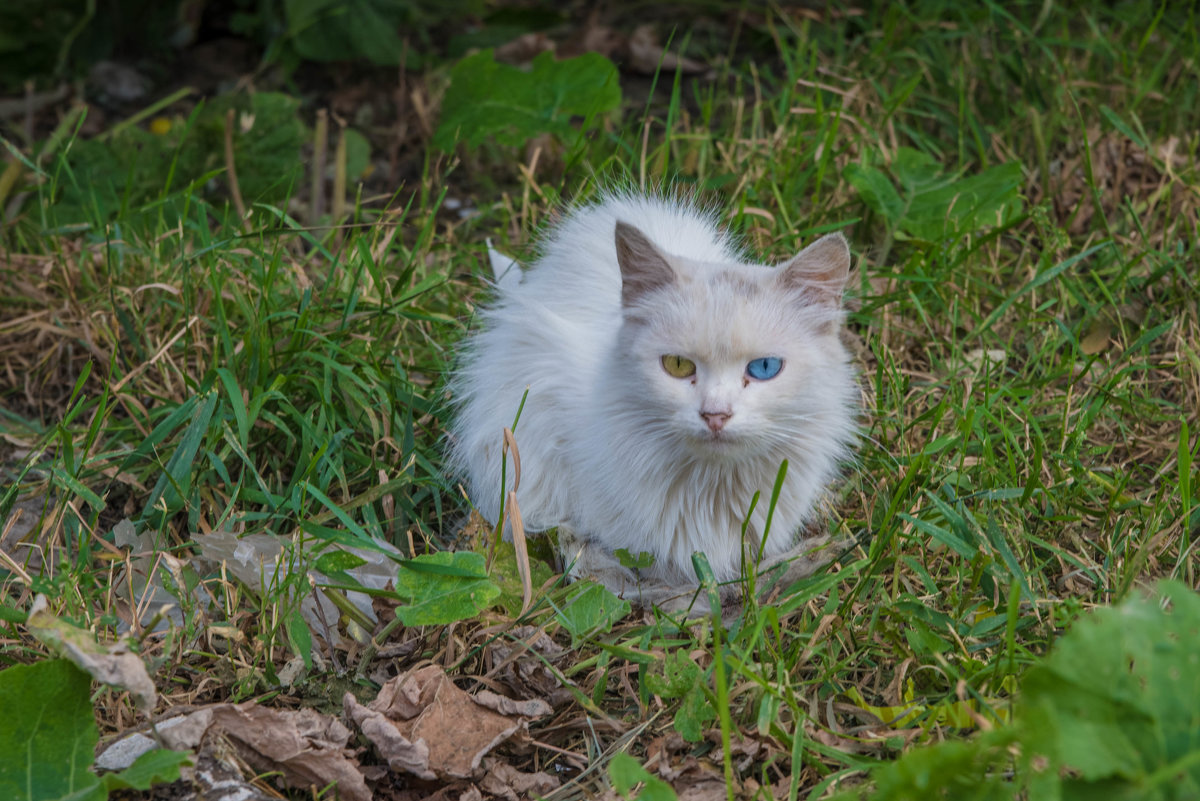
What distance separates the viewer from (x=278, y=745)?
208 centimetres

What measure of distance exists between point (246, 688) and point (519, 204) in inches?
91.6

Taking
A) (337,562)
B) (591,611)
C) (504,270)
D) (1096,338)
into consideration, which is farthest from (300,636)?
(1096,338)

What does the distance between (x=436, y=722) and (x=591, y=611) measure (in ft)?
1.41

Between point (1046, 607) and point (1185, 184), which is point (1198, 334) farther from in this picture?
point (1046, 607)

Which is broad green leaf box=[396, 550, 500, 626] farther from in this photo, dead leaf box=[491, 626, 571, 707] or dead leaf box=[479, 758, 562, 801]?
dead leaf box=[479, 758, 562, 801]

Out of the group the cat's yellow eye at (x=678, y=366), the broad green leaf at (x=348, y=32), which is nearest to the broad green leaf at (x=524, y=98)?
the broad green leaf at (x=348, y=32)

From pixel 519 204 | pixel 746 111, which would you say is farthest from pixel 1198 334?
pixel 519 204

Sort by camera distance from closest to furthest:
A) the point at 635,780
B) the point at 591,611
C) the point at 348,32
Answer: the point at 635,780, the point at 591,611, the point at 348,32

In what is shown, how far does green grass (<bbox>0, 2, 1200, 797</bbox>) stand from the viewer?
231 centimetres

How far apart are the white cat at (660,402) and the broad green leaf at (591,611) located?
0.69 feet

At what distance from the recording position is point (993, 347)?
3375mm

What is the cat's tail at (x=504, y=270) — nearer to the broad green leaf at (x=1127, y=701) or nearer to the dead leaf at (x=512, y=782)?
the dead leaf at (x=512, y=782)

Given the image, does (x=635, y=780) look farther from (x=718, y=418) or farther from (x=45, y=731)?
(x=45, y=731)

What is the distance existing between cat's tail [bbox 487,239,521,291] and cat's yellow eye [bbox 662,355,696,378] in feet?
2.79
